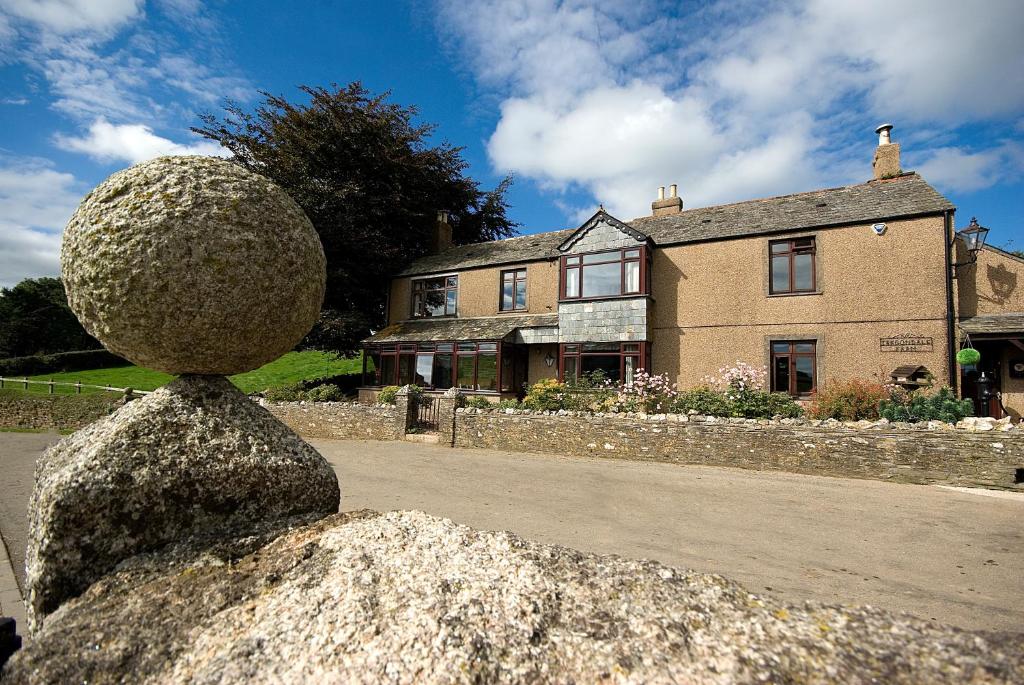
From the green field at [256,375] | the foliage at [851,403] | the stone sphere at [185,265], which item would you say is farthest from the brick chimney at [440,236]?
the stone sphere at [185,265]

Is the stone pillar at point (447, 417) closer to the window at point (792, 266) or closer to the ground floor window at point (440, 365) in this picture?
the ground floor window at point (440, 365)

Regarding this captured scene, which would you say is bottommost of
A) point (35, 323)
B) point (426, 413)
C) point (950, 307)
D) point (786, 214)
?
point (426, 413)

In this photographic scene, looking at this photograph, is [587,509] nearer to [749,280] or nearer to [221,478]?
[221,478]

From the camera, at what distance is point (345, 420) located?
49.1 ft

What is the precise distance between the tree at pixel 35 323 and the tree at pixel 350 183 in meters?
30.9

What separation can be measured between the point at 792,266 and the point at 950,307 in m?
4.00

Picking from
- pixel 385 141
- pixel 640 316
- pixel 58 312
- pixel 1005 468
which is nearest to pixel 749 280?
pixel 640 316

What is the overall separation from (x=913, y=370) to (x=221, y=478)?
15.8 meters

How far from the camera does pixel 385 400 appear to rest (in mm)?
17609

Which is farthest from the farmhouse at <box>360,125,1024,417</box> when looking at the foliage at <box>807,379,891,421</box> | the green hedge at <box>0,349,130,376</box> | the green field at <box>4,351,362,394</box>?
the green hedge at <box>0,349,130,376</box>

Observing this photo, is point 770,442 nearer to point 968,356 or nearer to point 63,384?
point 968,356

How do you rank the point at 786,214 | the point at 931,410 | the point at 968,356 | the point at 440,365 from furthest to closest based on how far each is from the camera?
the point at 440,365 → the point at 786,214 → the point at 968,356 → the point at 931,410

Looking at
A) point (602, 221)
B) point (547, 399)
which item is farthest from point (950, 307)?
point (547, 399)

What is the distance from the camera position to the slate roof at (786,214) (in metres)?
14.4
